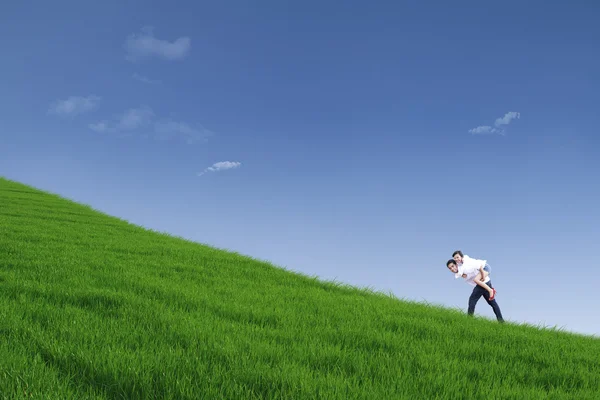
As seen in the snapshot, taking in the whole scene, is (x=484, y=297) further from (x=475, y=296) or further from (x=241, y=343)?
(x=241, y=343)

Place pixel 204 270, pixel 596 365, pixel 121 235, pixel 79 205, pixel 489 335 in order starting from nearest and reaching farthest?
pixel 596 365
pixel 489 335
pixel 204 270
pixel 121 235
pixel 79 205

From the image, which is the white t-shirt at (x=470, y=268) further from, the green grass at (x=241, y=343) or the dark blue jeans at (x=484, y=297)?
the green grass at (x=241, y=343)

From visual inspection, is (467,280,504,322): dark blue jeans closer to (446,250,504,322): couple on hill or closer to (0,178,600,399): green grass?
(446,250,504,322): couple on hill

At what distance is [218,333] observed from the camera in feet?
18.8

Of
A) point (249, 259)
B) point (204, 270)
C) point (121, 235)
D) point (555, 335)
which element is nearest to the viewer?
point (555, 335)

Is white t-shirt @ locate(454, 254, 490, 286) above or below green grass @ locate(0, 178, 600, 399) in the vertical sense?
above

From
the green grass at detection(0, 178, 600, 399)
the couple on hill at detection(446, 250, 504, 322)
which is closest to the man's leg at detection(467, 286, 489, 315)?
the couple on hill at detection(446, 250, 504, 322)

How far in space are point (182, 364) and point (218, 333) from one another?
112 cm

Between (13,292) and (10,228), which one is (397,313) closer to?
(13,292)

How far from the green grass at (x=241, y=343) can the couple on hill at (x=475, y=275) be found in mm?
3415

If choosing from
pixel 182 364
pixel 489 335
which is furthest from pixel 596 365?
pixel 182 364

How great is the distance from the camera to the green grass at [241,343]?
430 centimetres

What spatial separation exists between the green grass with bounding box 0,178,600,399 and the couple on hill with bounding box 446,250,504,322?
341cm

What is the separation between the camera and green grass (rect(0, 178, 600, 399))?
4.30 meters
